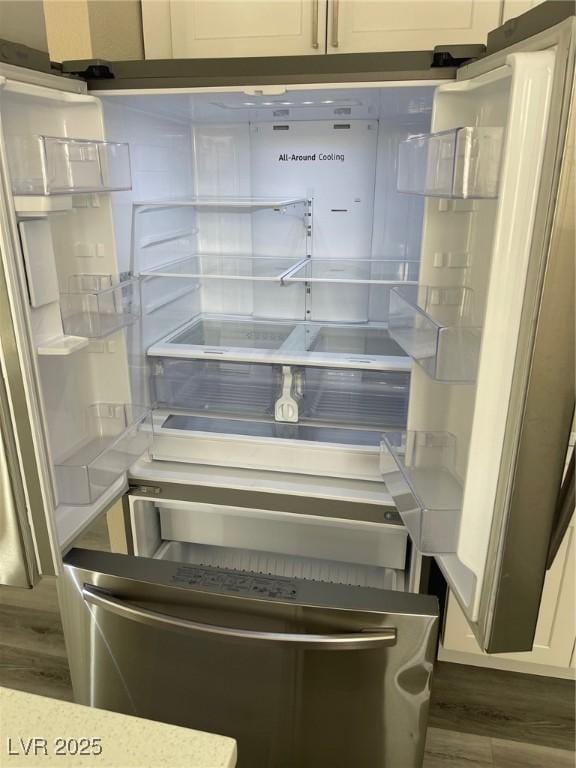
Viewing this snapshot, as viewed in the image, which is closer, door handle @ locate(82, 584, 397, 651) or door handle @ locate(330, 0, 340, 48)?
door handle @ locate(82, 584, 397, 651)

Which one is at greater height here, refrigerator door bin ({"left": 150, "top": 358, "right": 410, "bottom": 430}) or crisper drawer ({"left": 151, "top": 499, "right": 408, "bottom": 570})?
refrigerator door bin ({"left": 150, "top": 358, "right": 410, "bottom": 430})

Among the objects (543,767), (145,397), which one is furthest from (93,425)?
(543,767)

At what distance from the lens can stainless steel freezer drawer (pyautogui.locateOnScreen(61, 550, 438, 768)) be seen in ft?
3.94

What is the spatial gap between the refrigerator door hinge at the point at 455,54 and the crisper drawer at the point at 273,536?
1.14 meters

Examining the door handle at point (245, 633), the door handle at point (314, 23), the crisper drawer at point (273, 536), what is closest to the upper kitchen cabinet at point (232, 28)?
the door handle at point (314, 23)

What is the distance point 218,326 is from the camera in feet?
6.20

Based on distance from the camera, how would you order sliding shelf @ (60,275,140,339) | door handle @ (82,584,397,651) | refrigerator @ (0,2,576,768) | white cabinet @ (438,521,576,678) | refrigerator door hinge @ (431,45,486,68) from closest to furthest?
refrigerator @ (0,2,576,768) < refrigerator door hinge @ (431,45,486,68) < door handle @ (82,584,397,651) < sliding shelf @ (60,275,140,339) < white cabinet @ (438,521,576,678)

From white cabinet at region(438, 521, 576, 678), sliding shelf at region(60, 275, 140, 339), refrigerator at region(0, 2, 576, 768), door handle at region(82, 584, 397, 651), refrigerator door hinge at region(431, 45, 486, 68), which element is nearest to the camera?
refrigerator at region(0, 2, 576, 768)

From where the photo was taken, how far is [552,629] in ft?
5.30

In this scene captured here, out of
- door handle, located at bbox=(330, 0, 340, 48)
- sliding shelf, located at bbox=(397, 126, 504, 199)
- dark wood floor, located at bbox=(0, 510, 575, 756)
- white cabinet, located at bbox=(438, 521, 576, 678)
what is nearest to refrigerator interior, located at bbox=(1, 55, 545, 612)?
sliding shelf, located at bbox=(397, 126, 504, 199)

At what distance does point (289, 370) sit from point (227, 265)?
0.47 metres

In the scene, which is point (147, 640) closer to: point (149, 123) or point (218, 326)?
point (218, 326)

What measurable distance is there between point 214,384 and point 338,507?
1.86ft

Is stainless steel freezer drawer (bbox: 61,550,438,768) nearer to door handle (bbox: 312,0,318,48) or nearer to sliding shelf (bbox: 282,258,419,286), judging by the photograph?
sliding shelf (bbox: 282,258,419,286)
